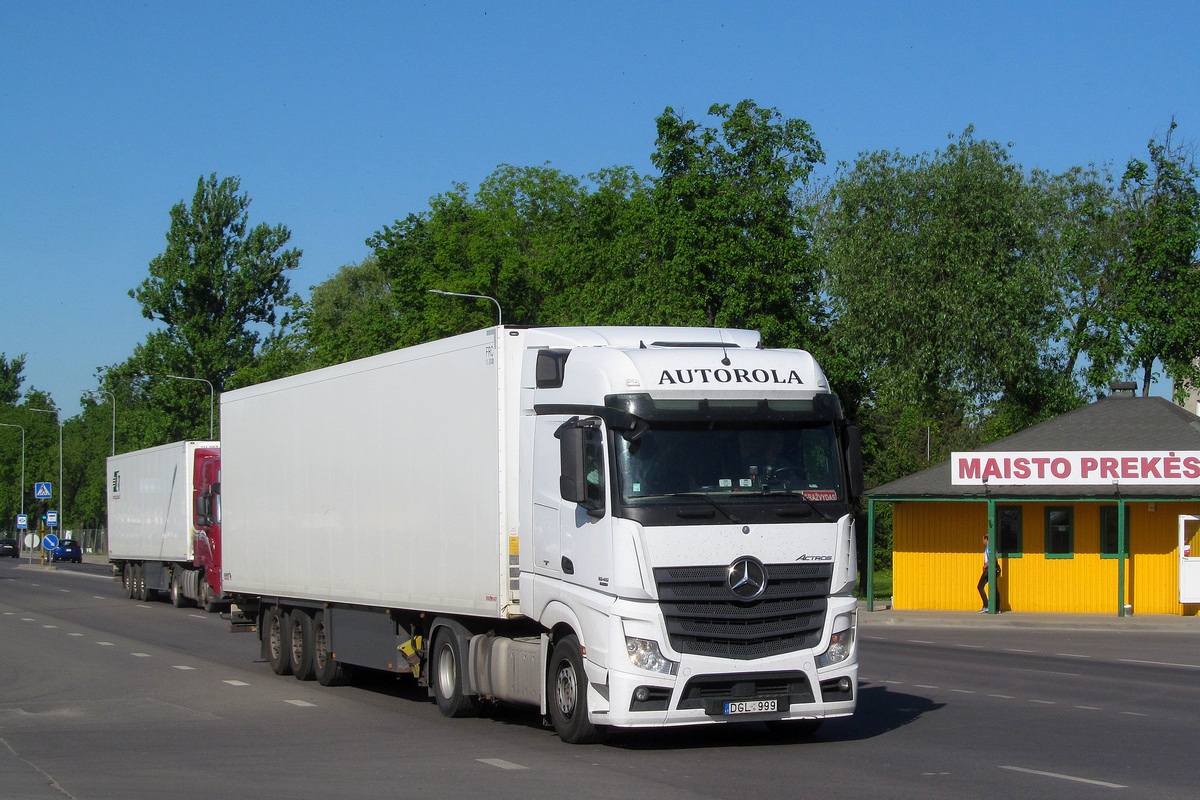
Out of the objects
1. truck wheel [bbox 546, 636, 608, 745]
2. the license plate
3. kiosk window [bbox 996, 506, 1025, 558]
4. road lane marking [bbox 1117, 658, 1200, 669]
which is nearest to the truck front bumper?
the license plate

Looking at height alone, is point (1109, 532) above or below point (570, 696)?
above

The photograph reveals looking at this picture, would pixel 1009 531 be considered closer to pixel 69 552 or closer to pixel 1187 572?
pixel 1187 572

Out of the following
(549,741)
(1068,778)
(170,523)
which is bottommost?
(549,741)

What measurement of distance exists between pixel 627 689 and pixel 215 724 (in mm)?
5118

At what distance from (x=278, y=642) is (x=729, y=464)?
9338mm

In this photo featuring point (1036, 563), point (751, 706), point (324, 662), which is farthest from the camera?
point (1036, 563)

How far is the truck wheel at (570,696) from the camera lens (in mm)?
11016

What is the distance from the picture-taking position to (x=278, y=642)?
59.7 ft

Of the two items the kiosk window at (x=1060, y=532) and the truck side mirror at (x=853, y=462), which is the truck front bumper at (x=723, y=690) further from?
the kiosk window at (x=1060, y=532)

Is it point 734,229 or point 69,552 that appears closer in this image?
point 734,229

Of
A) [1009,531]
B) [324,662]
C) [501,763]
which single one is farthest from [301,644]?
[1009,531]

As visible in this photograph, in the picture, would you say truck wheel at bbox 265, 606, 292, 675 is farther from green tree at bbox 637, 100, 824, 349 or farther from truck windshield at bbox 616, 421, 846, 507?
green tree at bbox 637, 100, 824, 349

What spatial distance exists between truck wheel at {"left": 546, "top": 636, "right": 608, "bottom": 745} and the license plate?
1.15 meters

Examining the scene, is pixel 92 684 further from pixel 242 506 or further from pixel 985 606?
pixel 985 606
